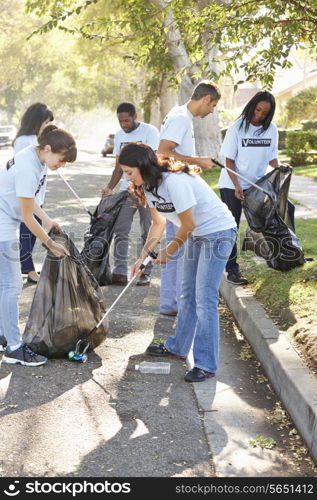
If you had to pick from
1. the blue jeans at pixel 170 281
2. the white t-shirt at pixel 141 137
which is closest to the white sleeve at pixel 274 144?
the white t-shirt at pixel 141 137

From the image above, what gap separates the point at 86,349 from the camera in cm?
555

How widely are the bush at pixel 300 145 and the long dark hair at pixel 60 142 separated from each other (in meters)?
19.3

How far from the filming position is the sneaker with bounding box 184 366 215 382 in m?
5.12

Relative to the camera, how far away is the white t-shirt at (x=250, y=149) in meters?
7.15

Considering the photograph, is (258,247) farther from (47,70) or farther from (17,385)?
(47,70)

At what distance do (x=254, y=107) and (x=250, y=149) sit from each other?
402 millimetres

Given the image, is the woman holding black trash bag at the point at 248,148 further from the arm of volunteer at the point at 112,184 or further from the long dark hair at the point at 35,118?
the long dark hair at the point at 35,118

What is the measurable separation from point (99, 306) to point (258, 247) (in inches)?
81.5

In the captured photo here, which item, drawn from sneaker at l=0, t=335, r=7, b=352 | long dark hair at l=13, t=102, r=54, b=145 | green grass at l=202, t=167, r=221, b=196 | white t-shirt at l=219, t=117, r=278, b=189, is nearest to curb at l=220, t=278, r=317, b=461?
white t-shirt at l=219, t=117, r=278, b=189

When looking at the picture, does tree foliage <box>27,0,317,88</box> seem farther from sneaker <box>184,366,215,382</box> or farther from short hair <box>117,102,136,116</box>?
sneaker <box>184,366,215,382</box>

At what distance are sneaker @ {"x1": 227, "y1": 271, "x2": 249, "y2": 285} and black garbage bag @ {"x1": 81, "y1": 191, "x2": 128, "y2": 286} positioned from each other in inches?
51.2

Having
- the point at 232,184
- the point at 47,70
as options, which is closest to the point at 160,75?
the point at 232,184
